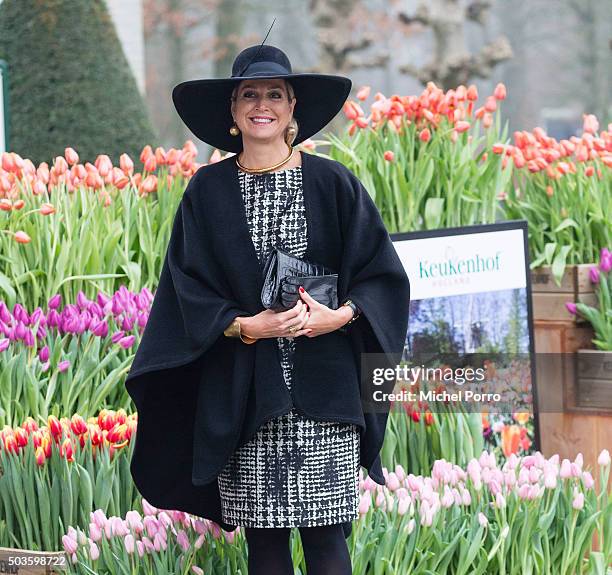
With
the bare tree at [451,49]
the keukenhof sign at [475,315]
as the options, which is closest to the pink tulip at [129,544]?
the keukenhof sign at [475,315]

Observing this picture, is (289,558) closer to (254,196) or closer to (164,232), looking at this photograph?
(254,196)

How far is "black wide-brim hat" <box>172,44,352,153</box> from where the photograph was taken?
101 inches

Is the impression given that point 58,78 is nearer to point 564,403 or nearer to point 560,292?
point 560,292

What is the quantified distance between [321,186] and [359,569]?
2.98 ft

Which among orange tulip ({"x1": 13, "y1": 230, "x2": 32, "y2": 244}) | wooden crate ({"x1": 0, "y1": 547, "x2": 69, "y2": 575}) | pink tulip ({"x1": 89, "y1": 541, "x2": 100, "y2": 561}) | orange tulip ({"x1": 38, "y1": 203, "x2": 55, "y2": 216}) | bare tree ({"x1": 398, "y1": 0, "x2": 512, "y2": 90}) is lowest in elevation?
wooden crate ({"x1": 0, "y1": 547, "x2": 69, "y2": 575})

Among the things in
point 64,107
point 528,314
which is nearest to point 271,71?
point 528,314

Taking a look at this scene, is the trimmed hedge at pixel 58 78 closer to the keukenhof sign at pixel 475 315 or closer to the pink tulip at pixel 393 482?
the keukenhof sign at pixel 475 315

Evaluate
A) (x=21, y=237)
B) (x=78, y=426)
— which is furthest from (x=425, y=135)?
(x=78, y=426)

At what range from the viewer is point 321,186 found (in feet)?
8.48

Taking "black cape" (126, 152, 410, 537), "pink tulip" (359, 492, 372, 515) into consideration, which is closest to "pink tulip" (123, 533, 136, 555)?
"black cape" (126, 152, 410, 537)

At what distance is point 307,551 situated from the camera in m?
2.58

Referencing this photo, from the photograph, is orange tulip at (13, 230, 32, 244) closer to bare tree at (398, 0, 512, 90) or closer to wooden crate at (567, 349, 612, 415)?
wooden crate at (567, 349, 612, 415)

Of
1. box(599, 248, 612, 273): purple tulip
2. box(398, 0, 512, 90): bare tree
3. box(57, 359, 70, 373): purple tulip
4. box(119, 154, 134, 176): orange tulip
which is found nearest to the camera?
box(57, 359, 70, 373): purple tulip

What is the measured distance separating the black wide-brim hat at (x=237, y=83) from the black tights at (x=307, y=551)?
0.86 meters
